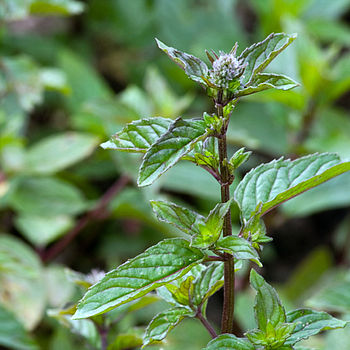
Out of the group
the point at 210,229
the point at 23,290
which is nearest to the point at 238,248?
the point at 210,229

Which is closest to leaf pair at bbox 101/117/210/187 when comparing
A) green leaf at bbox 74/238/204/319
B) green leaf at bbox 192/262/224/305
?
green leaf at bbox 74/238/204/319

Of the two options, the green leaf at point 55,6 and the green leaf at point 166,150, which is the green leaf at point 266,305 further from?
the green leaf at point 55,6

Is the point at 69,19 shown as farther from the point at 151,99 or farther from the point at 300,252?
the point at 300,252

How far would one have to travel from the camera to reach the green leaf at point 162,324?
711 millimetres

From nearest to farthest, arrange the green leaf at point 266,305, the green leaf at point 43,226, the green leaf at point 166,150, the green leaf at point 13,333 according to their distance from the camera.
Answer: the green leaf at point 166,150
the green leaf at point 266,305
the green leaf at point 13,333
the green leaf at point 43,226

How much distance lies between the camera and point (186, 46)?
2520mm

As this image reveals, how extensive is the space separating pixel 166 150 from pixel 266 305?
9.9 inches

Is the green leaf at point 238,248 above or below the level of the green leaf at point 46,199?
above

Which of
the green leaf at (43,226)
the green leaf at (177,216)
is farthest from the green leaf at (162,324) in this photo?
the green leaf at (43,226)

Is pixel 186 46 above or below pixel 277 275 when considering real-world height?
above

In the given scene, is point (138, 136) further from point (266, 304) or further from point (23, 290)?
point (23, 290)

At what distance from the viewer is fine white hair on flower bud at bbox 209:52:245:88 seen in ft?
2.06

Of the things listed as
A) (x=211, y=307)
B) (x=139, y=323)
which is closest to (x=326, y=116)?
(x=211, y=307)

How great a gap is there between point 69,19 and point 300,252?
156 cm
